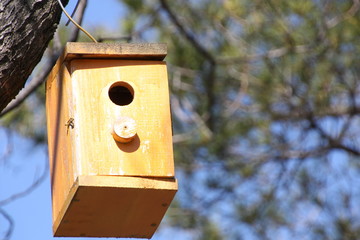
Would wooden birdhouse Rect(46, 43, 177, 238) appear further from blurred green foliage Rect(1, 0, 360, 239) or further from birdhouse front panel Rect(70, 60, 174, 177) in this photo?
blurred green foliage Rect(1, 0, 360, 239)

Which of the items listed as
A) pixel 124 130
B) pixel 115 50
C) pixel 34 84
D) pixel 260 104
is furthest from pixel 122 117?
pixel 260 104

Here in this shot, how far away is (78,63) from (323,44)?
316 centimetres

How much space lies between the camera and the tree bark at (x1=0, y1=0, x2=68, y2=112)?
195cm

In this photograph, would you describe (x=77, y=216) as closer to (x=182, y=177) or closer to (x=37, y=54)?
(x=37, y=54)

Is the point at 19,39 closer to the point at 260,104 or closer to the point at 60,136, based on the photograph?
the point at 60,136

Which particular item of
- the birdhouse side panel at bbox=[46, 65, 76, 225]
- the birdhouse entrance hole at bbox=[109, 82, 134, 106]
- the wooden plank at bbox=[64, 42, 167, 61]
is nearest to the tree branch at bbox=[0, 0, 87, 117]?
the birdhouse side panel at bbox=[46, 65, 76, 225]

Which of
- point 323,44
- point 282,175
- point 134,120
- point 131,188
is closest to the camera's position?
point 131,188

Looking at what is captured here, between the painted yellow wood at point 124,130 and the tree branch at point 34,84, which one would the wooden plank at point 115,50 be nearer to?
the painted yellow wood at point 124,130

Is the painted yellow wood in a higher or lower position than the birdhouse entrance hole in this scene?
lower

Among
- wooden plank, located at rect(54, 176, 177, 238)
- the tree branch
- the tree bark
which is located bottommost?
wooden plank, located at rect(54, 176, 177, 238)

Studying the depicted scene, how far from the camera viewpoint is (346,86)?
5203 mm

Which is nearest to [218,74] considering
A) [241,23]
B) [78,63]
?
[241,23]

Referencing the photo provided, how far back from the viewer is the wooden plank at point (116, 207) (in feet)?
6.49

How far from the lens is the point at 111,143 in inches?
82.1
